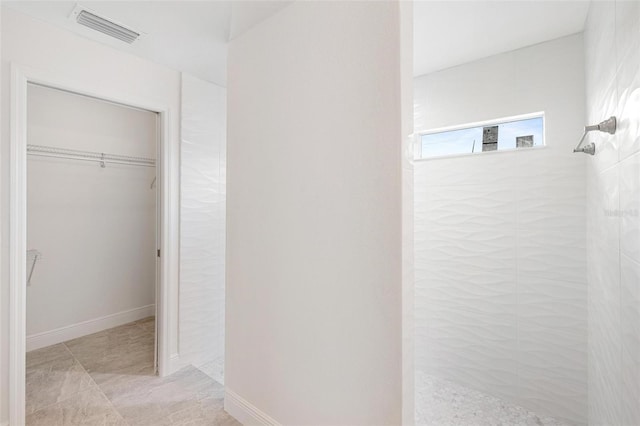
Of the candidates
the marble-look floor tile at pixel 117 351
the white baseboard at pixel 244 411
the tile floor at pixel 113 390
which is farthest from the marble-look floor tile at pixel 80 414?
the white baseboard at pixel 244 411

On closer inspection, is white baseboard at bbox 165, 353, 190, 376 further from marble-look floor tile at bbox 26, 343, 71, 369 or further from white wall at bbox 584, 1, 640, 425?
white wall at bbox 584, 1, 640, 425

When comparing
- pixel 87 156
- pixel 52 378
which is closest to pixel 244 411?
pixel 52 378

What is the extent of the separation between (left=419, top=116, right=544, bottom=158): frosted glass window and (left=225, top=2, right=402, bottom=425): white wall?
143cm

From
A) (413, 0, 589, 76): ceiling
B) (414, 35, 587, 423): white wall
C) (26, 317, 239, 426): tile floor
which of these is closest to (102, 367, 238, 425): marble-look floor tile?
(26, 317, 239, 426): tile floor

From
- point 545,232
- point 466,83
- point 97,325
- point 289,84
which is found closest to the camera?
point 289,84

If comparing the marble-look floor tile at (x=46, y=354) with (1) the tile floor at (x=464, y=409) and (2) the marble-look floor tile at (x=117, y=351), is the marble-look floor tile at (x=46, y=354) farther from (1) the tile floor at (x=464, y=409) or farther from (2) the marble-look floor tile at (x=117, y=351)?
(1) the tile floor at (x=464, y=409)

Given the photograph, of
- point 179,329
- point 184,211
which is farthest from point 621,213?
point 179,329

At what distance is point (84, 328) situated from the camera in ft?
10.8

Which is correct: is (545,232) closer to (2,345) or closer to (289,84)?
(289,84)

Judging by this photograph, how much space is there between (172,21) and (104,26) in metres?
0.43

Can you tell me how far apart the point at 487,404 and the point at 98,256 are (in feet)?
12.5

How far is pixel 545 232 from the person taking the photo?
7.00 feet

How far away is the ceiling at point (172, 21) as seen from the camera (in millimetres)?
1804

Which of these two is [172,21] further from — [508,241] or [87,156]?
[508,241]
